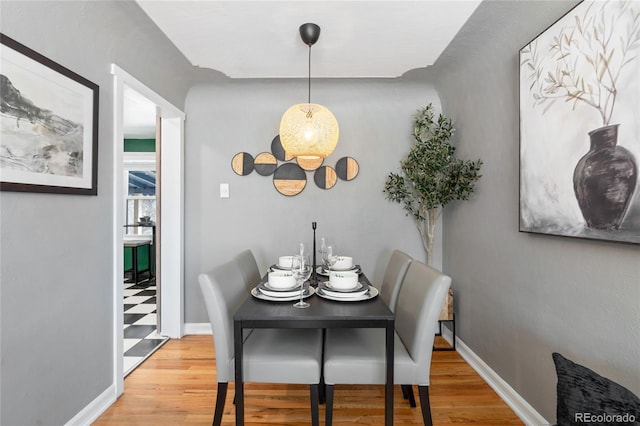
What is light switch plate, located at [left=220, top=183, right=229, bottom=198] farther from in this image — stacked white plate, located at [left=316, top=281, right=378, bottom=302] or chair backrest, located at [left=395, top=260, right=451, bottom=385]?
chair backrest, located at [left=395, top=260, right=451, bottom=385]

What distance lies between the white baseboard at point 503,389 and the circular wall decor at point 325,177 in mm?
1780

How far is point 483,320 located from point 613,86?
1706mm

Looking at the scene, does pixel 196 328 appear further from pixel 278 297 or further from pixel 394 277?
pixel 394 277

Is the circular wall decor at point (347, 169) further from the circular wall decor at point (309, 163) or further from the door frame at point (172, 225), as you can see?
the door frame at point (172, 225)

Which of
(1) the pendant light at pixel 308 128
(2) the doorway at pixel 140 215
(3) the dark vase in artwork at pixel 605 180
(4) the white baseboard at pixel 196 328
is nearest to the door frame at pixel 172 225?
(4) the white baseboard at pixel 196 328

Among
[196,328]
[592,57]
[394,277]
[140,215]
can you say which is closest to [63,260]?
[196,328]

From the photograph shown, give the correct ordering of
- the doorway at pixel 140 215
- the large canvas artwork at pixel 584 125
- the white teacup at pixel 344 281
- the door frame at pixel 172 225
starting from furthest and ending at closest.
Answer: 1. the doorway at pixel 140 215
2. the door frame at pixel 172 225
3. the white teacup at pixel 344 281
4. the large canvas artwork at pixel 584 125

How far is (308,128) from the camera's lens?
6.78 feet

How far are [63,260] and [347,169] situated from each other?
228cm

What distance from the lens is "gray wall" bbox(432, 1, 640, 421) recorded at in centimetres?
135

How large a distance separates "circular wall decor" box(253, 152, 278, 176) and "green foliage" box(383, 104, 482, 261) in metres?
1.11

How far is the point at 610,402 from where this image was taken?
3.22 ft

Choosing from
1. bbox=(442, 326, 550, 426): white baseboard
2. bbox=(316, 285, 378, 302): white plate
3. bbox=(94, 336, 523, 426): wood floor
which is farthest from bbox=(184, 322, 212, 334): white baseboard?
bbox=(442, 326, 550, 426): white baseboard

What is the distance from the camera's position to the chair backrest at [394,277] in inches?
84.6
